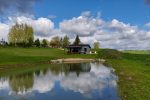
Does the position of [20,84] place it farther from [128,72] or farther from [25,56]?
[25,56]

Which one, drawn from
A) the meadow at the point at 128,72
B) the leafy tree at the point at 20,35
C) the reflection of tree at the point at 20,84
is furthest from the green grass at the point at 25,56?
the leafy tree at the point at 20,35

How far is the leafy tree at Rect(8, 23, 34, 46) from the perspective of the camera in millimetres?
176087

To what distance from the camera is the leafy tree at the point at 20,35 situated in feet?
578

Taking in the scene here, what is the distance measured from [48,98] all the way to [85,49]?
112 m

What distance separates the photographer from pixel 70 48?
13738cm

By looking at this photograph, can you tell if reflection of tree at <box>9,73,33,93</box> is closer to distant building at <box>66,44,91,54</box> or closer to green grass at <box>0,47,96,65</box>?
green grass at <box>0,47,96,65</box>

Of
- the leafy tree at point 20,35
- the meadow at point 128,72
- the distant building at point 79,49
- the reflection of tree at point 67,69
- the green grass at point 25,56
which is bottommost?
the reflection of tree at point 67,69

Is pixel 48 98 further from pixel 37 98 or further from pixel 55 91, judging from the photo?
pixel 55 91

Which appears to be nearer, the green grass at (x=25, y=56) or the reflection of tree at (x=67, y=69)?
the reflection of tree at (x=67, y=69)

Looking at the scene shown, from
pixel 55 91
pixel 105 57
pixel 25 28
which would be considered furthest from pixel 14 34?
pixel 55 91

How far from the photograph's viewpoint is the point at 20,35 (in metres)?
179

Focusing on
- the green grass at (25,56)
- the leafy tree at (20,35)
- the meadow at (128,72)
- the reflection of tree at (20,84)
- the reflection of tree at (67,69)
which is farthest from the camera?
the leafy tree at (20,35)

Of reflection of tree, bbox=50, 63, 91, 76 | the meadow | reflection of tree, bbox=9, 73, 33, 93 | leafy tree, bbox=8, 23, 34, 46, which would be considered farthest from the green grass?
leafy tree, bbox=8, 23, 34, 46

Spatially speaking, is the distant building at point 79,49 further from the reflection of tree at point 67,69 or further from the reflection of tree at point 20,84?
the reflection of tree at point 20,84
